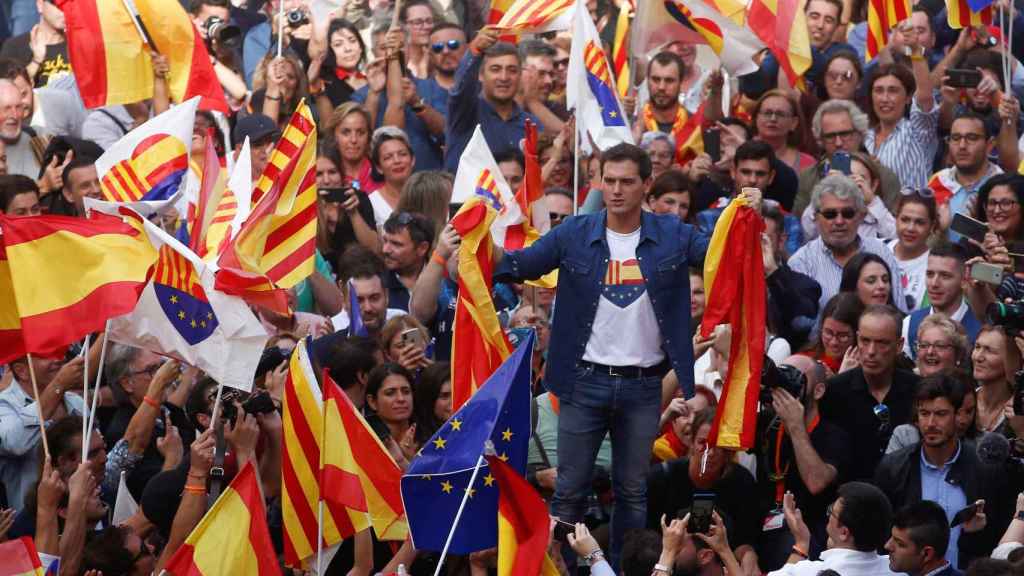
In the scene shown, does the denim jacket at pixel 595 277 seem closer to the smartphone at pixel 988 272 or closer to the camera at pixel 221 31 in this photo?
the smartphone at pixel 988 272

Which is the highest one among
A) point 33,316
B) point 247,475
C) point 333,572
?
point 33,316

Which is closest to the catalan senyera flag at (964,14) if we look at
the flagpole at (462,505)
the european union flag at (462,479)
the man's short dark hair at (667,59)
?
the man's short dark hair at (667,59)

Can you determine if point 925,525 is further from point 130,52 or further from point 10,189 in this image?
point 130,52

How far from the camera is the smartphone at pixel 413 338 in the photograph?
12172 mm

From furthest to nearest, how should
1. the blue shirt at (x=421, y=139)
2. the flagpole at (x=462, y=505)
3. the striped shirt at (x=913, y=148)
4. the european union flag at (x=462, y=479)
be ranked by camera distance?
the blue shirt at (x=421, y=139)
the striped shirt at (x=913, y=148)
the european union flag at (x=462, y=479)
the flagpole at (x=462, y=505)

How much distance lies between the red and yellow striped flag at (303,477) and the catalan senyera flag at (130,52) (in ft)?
13.0

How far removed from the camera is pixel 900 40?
1611 cm

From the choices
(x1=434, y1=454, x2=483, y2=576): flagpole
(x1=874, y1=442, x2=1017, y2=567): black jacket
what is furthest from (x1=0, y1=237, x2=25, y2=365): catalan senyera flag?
(x1=874, y1=442, x2=1017, y2=567): black jacket

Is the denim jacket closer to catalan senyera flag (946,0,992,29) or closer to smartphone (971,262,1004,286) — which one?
smartphone (971,262,1004,286)

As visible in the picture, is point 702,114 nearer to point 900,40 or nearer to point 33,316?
point 900,40

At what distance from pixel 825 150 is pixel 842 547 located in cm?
518

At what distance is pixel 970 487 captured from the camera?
1084cm

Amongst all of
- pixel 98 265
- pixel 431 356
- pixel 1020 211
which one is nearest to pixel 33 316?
pixel 98 265

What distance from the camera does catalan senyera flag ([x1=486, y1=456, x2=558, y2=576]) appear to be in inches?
375
